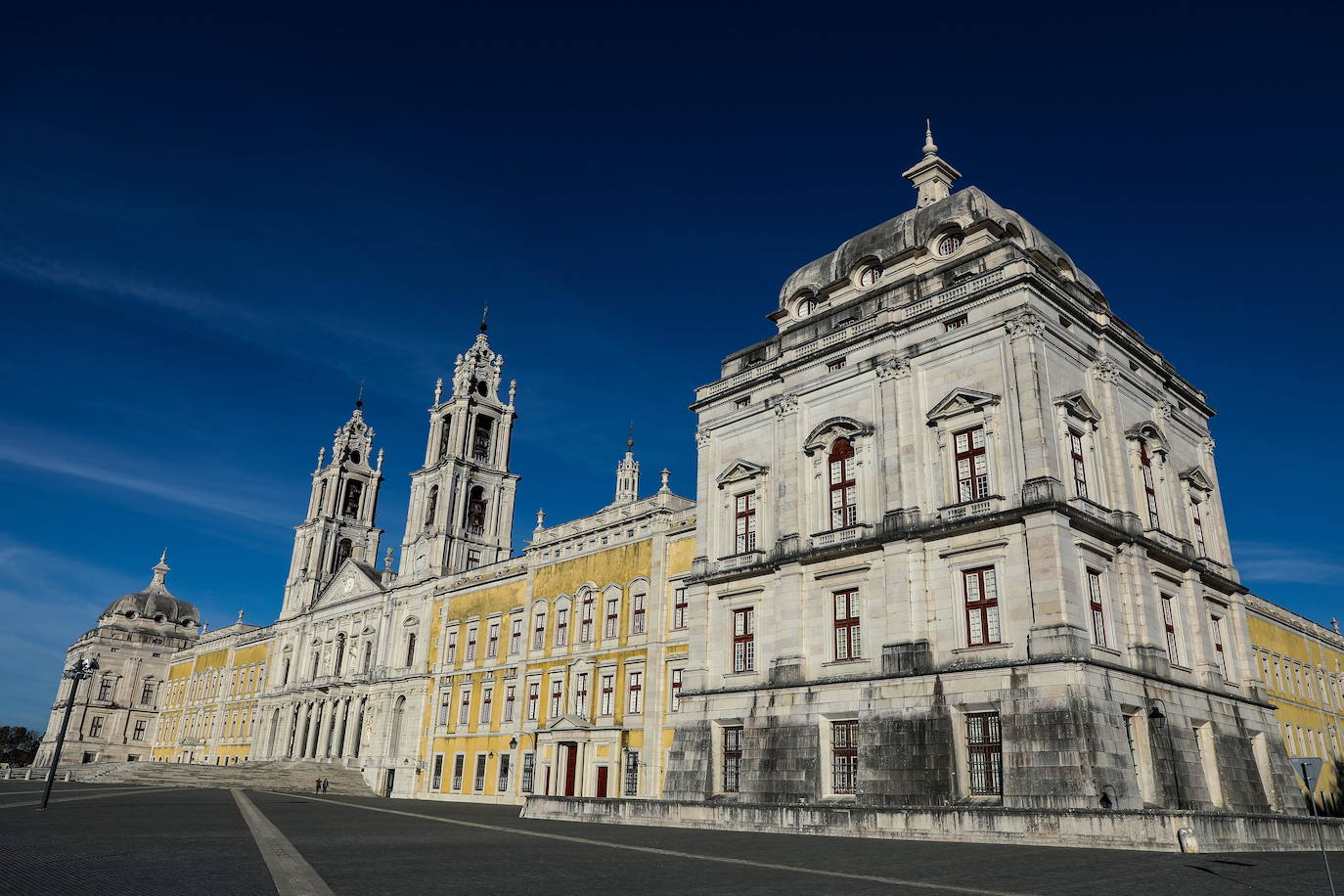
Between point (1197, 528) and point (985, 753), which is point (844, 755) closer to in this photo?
point (985, 753)

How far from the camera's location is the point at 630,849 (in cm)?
1817

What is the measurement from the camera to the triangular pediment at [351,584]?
66.2 metres

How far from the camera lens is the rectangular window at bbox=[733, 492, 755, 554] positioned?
33188mm

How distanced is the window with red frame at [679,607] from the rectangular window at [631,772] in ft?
18.8

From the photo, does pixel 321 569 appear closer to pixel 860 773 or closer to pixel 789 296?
pixel 789 296

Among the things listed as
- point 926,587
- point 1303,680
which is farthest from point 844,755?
point 1303,680

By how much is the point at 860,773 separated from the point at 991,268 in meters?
15.4

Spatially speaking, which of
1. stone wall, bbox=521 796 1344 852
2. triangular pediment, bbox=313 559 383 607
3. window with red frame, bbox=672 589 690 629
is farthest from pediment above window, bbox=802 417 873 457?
triangular pediment, bbox=313 559 383 607

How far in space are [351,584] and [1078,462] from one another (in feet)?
182

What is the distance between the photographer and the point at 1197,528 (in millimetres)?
32188

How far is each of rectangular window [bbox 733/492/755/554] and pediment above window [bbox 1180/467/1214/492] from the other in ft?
49.0

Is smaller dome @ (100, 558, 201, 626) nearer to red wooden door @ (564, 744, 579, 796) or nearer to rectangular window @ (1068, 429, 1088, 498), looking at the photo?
red wooden door @ (564, 744, 579, 796)

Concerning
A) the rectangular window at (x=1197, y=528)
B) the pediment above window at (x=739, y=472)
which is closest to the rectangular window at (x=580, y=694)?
the pediment above window at (x=739, y=472)

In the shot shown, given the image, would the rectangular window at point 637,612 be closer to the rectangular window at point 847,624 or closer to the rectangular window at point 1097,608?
the rectangular window at point 847,624
